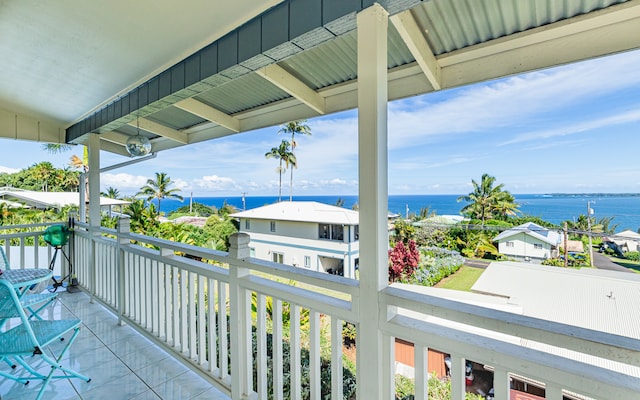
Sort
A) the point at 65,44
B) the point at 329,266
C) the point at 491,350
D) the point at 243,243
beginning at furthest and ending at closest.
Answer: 1. the point at 329,266
2. the point at 65,44
3. the point at 243,243
4. the point at 491,350

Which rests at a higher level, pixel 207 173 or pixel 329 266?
pixel 207 173

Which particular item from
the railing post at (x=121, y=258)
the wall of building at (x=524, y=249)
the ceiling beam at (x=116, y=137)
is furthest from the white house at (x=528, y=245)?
the ceiling beam at (x=116, y=137)

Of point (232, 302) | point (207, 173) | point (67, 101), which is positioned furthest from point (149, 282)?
point (207, 173)

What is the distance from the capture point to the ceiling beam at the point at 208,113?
278 centimetres

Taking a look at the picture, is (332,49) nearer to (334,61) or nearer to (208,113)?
(334,61)

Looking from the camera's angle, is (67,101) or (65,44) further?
(67,101)

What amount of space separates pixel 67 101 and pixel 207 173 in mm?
26405

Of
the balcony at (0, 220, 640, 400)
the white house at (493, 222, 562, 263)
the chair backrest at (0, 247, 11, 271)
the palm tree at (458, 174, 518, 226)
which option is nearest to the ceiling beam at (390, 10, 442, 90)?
the balcony at (0, 220, 640, 400)

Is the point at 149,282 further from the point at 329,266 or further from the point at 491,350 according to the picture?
the point at 329,266

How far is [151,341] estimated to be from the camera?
8.32 feet

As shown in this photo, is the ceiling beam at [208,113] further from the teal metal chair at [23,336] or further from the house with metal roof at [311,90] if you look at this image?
the teal metal chair at [23,336]

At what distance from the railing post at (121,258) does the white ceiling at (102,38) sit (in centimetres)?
124

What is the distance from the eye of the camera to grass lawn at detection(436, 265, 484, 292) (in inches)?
306

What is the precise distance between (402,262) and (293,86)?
27.1 ft
